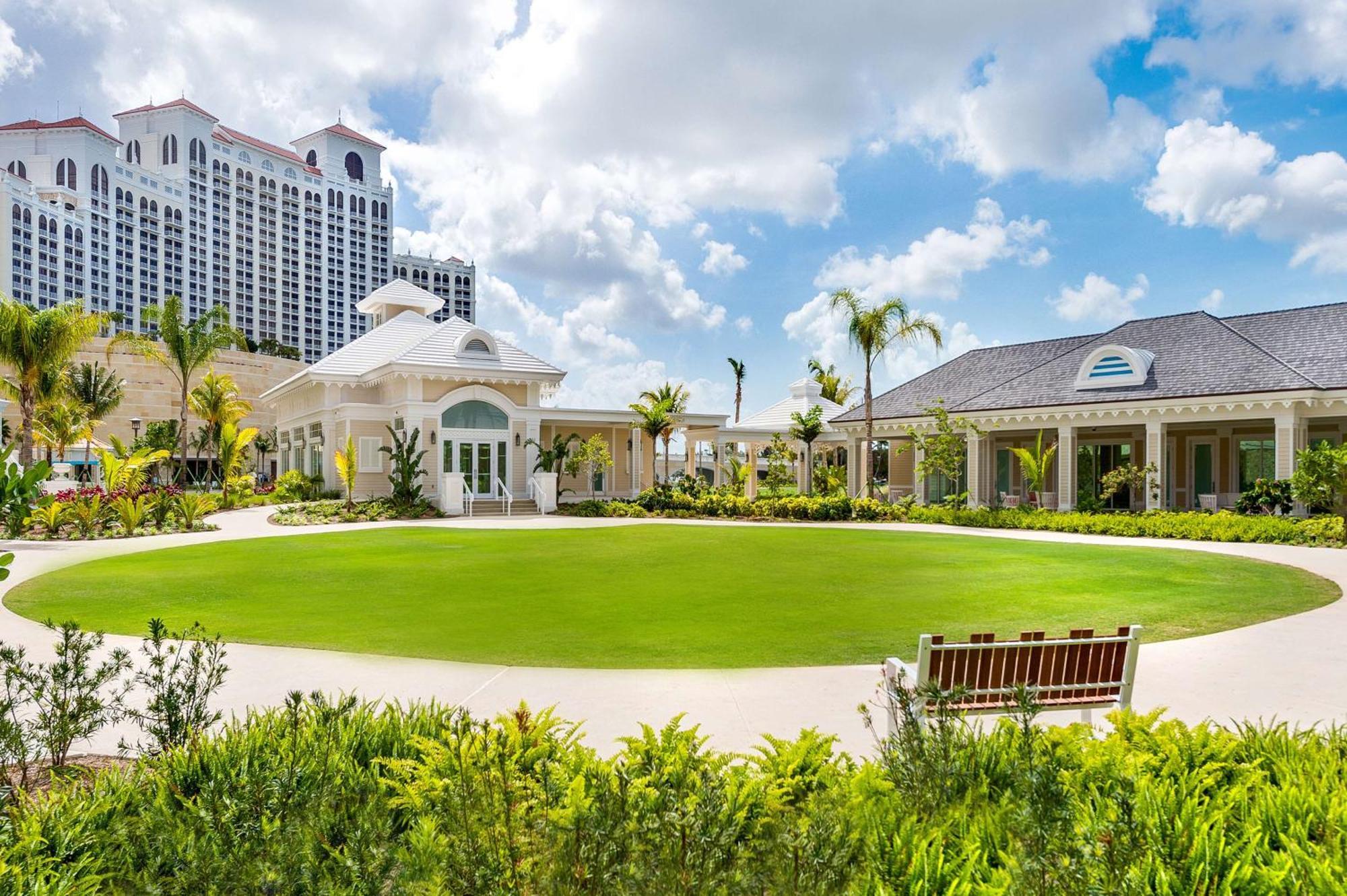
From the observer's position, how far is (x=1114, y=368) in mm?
27719

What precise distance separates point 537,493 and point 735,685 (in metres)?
26.5

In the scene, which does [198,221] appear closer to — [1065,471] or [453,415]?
[453,415]

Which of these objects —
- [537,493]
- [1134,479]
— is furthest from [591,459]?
[1134,479]

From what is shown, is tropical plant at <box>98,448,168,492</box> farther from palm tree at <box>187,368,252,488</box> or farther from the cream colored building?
palm tree at <box>187,368,252,488</box>

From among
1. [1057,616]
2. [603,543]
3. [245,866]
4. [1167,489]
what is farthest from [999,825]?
[1167,489]

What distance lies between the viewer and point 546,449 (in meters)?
36.3

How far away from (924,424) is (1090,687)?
2796 cm

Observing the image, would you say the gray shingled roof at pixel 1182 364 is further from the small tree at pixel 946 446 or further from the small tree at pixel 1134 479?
the small tree at pixel 1134 479

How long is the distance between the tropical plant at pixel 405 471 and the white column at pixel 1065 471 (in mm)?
22407

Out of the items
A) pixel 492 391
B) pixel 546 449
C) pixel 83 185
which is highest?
pixel 83 185

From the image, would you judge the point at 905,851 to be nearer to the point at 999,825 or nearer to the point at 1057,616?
the point at 999,825

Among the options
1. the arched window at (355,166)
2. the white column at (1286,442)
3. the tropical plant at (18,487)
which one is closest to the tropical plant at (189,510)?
the tropical plant at (18,487)

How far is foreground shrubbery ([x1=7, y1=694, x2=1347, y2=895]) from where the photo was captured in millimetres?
2969

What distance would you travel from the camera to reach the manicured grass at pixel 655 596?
866cm
